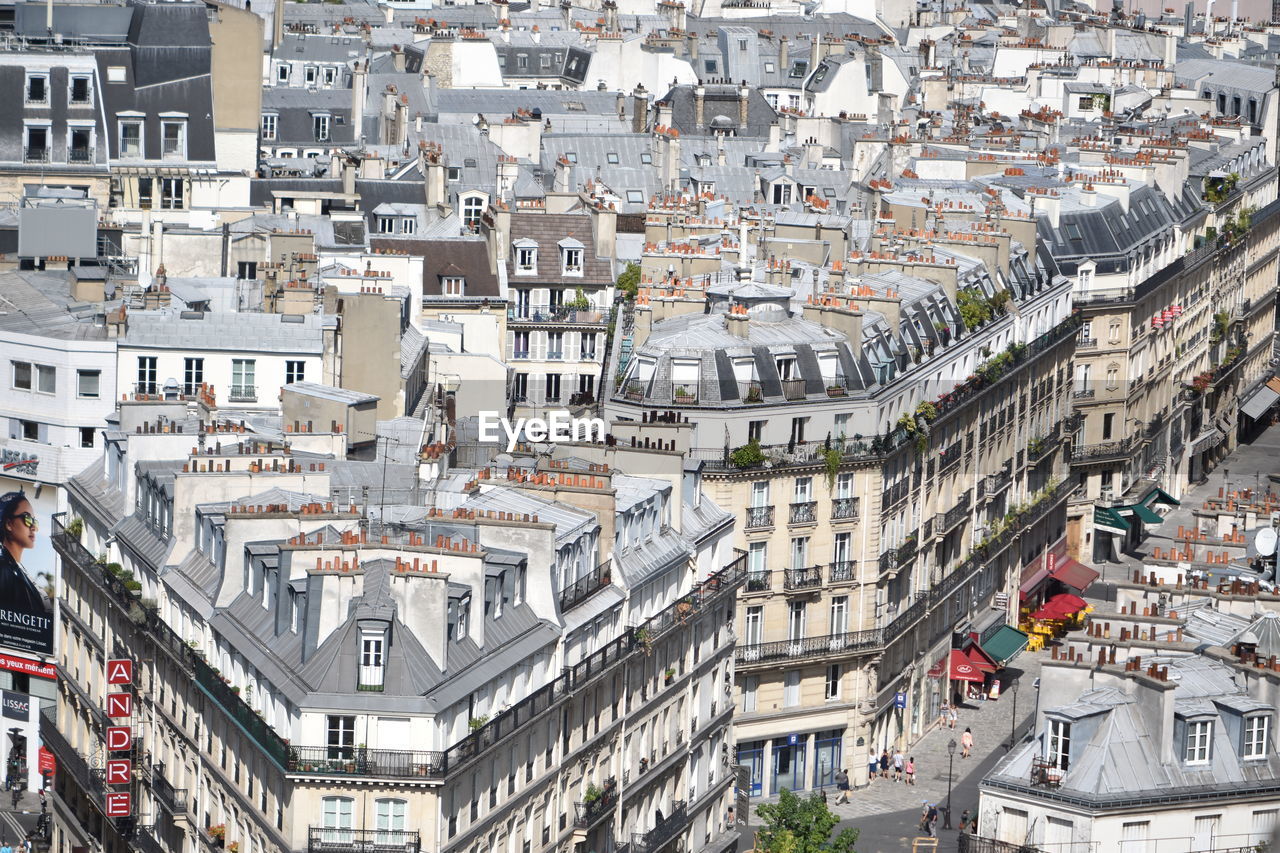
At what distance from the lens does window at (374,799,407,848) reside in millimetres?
67125

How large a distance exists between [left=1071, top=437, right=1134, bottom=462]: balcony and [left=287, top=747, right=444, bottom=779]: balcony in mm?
55982

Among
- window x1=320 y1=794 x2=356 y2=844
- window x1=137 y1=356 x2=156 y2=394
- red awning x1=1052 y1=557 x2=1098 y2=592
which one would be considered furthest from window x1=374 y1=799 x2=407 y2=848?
red awning x1=1052 y1=557 x2=1098 y2=592

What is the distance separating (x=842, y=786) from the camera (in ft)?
311

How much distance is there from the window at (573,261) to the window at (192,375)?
78.3 feet

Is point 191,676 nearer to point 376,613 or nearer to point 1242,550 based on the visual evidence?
point 376,613

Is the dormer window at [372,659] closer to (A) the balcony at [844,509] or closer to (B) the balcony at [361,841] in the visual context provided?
(B) the balcony at [361,841]

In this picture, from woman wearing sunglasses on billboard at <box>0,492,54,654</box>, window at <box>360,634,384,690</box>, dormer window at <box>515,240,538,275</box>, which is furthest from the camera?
dormer window at <box>515,240,538,275</box>

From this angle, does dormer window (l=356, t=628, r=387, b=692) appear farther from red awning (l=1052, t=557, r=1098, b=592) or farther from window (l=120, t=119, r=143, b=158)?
window (l=120, t=119, r=143, b=158)

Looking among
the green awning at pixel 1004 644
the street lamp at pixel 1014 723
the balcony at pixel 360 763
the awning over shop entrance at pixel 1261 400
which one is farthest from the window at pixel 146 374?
the awning over shop entrance at pixel 1261 400

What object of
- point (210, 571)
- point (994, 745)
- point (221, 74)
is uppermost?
point (221, 74)

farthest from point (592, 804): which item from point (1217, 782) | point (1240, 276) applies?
point (1240, 276)

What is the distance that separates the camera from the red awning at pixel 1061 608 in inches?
4350

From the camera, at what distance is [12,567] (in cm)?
9212

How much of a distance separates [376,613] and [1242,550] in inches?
956
